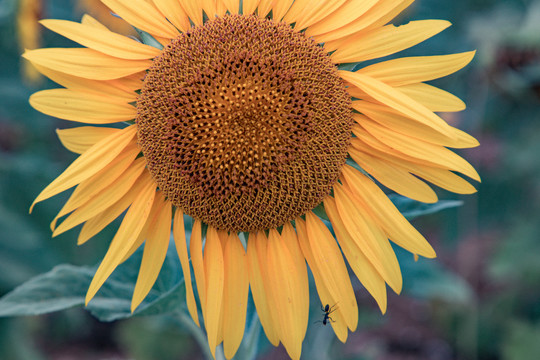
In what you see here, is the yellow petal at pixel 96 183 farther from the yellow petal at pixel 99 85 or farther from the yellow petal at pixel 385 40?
the yellow petal at pixel 385 40

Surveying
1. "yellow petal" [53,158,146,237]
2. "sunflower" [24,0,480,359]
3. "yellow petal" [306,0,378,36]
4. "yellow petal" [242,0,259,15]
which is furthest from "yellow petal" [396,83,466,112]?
"yellow petal" [53,158,146,237]

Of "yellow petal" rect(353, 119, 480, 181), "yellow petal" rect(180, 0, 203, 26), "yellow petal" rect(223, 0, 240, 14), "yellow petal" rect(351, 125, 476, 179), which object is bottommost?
"yellow petal" rect(351, 125, 476, 179)

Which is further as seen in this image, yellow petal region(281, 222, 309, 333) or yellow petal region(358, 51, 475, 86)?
yellow petal region(281, 222, 309, 333)

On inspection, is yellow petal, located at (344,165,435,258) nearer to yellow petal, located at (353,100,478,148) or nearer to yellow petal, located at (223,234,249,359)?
yellow petal, located at (353,100,478,148)

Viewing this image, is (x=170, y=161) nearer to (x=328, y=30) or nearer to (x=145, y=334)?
(x=328, y=30)

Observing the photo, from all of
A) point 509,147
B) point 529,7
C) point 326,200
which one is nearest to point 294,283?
point 326,200

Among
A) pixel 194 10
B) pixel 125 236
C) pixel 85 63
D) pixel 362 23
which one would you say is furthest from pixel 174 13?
pixel 125 236

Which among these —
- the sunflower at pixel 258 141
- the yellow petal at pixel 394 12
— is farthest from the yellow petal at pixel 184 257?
the yellow petal at pixel 394 12
